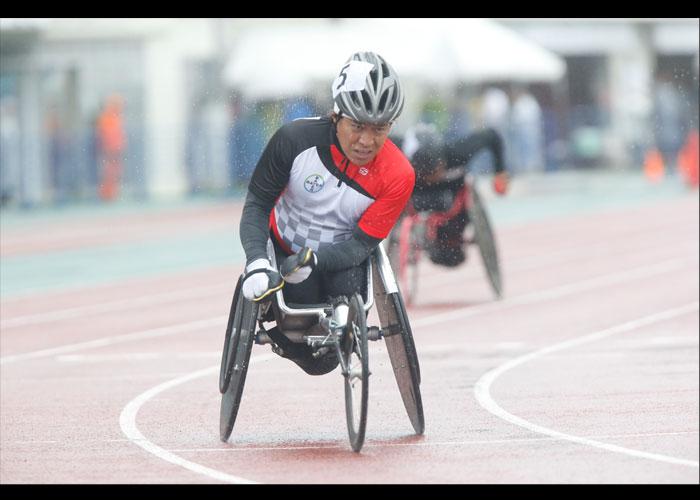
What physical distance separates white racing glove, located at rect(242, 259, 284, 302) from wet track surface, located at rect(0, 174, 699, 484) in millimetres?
730

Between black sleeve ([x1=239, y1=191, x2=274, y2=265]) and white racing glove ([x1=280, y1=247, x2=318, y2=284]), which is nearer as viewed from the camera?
white racing glove ([x1=280, y1=247, x2=318, y2=284])

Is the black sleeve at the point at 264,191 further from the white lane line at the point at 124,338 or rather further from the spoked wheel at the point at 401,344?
the white lane line at the point at 124,338

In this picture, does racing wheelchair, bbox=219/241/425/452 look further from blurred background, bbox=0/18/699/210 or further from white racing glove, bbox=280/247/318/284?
blurred background, bbox=0/18/699/210

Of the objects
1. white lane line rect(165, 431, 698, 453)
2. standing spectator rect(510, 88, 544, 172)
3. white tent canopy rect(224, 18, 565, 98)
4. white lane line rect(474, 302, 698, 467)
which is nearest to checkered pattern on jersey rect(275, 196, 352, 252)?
white lane line rect(165, 431, 698, 453)

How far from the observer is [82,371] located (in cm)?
1046

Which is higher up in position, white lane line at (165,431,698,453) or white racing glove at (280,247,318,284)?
white racing glove at (280,247,318,284)

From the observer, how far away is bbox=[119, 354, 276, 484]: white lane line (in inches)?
252

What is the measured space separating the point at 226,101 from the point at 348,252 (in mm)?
22841

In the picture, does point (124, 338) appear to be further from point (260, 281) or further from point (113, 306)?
point (260, 281)

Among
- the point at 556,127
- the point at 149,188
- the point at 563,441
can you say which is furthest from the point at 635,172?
the point at 563,441

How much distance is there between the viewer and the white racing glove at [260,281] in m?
6.61

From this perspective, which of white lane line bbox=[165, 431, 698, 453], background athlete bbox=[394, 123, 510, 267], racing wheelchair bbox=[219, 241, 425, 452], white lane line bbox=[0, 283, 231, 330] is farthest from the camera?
white lane line bbox=[0, 283, 231, 330]

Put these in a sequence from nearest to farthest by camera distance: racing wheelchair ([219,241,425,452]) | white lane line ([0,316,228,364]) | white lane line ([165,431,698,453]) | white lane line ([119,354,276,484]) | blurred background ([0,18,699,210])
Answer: white lane line ([119,354,276,484])
racing wheelchair ([219,241,425,452])
white lane line ([165,431,698,453])
white lane line ([0,316,228,364])
blurred background ([0,18,699,210])

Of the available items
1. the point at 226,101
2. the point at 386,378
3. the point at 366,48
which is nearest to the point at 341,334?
the point at 386,378
